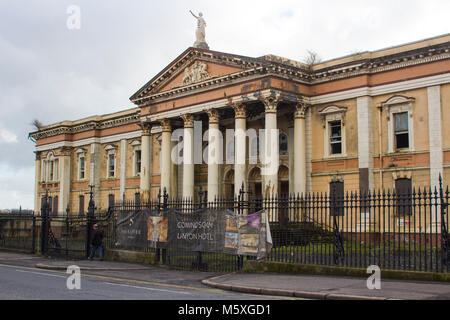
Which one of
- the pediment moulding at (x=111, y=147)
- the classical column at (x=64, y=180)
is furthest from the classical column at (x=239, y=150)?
the classical column at (x=64, y=180)

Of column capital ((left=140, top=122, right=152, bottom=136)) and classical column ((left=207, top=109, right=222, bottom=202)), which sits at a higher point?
column capital ((left=140, top=122, right=152, bottom=136))

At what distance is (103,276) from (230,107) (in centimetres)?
1714

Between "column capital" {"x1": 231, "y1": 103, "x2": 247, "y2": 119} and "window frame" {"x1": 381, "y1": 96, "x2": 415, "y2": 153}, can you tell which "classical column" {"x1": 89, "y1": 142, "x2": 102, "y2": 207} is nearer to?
"column capital" {"x1": 231, "y1": 103, "x2": 247, "y2": 119}

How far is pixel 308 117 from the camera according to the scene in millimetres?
31562

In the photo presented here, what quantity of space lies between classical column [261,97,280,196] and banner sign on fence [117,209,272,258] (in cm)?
970

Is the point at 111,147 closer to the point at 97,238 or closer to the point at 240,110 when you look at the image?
the point at 240,110

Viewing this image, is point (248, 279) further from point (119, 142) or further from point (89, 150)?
point (89, 150)

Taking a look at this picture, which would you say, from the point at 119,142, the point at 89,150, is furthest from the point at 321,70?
the point at 89,150

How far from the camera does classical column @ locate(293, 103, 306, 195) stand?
3050 cm

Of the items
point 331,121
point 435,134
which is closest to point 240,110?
point 331,121

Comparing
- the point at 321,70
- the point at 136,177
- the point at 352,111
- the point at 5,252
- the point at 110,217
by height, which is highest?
the point at 321,70

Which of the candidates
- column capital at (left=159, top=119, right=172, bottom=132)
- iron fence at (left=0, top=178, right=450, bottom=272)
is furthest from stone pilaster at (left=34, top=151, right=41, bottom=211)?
iron fence at (left=0, top=178, right=450, bottom=272)
